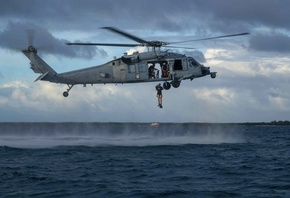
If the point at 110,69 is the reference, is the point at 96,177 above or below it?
below

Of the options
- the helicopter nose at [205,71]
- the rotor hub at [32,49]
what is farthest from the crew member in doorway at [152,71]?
the rotor hub at [32,49]

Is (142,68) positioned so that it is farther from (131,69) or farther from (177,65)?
(177,65)

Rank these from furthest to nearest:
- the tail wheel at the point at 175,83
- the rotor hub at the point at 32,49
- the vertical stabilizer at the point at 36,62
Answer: the rotor hub at the point at 32,49 → the vertical stabilizer at the point at 36,62 → the tail wheel at the point at 175,83

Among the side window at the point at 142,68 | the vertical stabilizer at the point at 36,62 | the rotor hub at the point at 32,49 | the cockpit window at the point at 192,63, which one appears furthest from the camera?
the rotor hub at the point at 32,49

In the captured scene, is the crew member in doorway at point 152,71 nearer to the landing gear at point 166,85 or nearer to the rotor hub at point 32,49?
the landing gear at point 166,85

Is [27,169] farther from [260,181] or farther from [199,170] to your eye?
[260,181]

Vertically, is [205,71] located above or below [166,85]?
above

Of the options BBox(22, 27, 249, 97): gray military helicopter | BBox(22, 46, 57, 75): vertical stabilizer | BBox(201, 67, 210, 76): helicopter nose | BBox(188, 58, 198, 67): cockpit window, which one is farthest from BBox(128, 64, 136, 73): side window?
BBox(22, 46, 57, 75): vertical stabilizer

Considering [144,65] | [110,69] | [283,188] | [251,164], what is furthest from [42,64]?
[283,188]

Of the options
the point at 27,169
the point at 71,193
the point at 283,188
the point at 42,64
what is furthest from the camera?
the point at 42,64

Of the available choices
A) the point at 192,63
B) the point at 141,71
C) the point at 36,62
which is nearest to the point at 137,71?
the point at 141,71

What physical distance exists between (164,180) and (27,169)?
11.0m

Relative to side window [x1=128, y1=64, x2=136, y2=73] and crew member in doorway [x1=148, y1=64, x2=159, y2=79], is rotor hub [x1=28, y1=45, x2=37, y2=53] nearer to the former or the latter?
side window [x1=128, y1=64, x2=136, y2=73]

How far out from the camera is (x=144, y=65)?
→ 36844 mm
